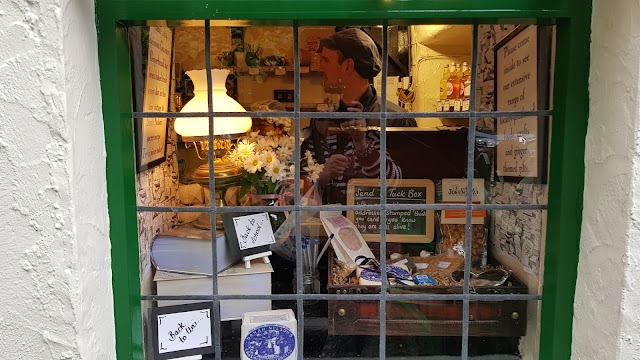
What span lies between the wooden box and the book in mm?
435

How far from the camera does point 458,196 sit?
74.9 inches

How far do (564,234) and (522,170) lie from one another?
38 cm

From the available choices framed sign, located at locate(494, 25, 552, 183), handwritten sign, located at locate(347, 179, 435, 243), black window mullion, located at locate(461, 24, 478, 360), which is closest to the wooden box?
black window mullion, located at locate(461, 24, 478, 360)

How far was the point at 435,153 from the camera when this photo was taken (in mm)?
1965

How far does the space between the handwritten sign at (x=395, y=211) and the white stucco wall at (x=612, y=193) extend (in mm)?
611

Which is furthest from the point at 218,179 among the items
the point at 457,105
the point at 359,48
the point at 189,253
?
the point at 457,105

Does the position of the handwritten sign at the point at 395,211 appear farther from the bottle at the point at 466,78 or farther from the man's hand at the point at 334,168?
the bottle at the point at 466,78

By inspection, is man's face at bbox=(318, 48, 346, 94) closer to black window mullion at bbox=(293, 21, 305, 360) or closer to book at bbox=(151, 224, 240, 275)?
black window mullion at bbox=(293, 21, 305, 360)

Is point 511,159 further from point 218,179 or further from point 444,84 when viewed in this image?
point 218,179

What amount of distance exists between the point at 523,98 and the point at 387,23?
61 cm

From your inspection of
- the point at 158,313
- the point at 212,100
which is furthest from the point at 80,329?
the point at 212,100

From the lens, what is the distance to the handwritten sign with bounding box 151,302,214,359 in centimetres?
165

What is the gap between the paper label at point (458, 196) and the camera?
1.87 m

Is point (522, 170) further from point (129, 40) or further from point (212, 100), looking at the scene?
point (129, 40)
